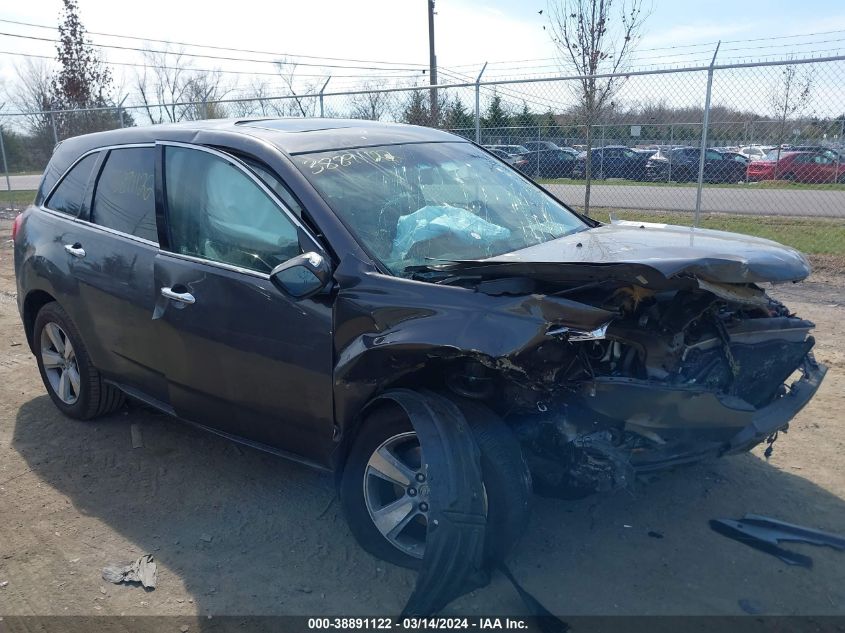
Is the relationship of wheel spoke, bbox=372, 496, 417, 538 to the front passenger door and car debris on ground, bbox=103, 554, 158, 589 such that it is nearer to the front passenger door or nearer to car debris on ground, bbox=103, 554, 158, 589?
the front passenger door

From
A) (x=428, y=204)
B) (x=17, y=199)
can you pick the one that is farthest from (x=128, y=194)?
(x=17, y=199)

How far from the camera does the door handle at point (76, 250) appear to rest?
445cm

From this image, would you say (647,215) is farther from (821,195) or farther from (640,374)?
(640,374)

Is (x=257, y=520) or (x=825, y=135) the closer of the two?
(x=257, y=520)

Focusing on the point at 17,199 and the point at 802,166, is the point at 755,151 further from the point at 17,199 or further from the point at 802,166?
the point at 17,199

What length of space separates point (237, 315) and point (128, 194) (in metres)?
1.36

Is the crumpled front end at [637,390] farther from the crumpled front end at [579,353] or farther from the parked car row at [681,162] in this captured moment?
the parked car row at [681,162]

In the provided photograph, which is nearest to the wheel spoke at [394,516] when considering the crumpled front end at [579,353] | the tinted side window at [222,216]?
the crumpled front end at [579,353]

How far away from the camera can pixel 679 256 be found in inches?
116

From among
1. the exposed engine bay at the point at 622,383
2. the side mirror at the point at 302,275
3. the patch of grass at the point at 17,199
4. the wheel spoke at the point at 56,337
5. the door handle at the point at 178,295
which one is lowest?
the patch of grass at the point at 17,199

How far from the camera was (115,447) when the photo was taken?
464 cm

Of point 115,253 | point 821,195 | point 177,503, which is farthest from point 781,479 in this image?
point 821,195

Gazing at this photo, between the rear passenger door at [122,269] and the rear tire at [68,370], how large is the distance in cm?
23

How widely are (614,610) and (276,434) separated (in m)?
1.68
